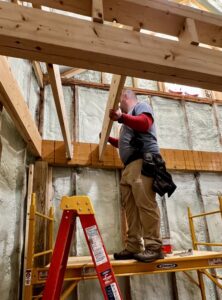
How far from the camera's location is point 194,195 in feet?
10.6

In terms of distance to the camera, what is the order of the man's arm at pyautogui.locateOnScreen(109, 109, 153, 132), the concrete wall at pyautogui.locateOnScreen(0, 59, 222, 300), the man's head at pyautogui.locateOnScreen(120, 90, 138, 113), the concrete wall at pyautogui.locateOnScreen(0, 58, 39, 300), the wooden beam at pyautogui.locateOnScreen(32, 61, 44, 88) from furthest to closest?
the wooden beam at pyautogui.locateOnScreen(32, 61, 44, 88) < the man's head at pyautogui.locateOnScreen(120, 90, 138, 113) < the concrete wall at pyautogui.locateOnScreen(0, 59, 222, 300) < the concrete wall at pyautogui.locateOnScreen(0, 58, 39, 300) < the man's arm at pyautogui.locateOnScreen(109, 109, 153, 132)

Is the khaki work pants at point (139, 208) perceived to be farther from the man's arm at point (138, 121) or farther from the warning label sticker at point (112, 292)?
the warning label sticker at point (112, 292)

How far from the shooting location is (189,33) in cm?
121

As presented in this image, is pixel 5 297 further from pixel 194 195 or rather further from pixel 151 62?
pixel 194 195

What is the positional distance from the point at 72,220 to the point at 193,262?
4.26 ft

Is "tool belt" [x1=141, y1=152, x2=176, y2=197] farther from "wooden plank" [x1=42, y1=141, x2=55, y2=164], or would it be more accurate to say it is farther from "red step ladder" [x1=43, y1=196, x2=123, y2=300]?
"wooden plank" [x1=42, y1=141, x2=55, y2=164]

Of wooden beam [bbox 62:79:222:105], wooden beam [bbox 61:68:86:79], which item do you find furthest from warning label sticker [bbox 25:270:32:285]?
wooden beam [bbox 61:68:86:79]

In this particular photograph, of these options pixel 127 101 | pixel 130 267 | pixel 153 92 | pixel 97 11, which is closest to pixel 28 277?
pixel 130 267

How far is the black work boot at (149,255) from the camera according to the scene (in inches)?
73.7

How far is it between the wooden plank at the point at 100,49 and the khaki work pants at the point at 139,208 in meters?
0.98

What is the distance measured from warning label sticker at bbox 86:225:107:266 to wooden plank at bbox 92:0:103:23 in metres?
0.92

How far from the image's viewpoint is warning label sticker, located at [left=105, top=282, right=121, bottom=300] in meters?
1.16

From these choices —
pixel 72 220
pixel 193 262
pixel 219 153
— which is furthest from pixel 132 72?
pixel 219 153

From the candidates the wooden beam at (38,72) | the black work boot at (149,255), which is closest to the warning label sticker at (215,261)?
the black work boot at (149,255)
